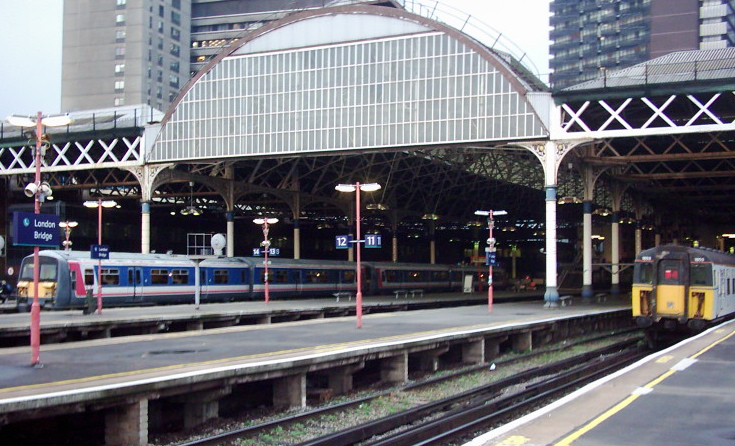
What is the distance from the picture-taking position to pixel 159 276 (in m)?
40.1

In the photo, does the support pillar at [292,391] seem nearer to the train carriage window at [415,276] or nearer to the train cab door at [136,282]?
the train cab door at [136,282]

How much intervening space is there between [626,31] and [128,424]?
148938 millimetres

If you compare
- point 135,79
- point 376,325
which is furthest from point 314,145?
point 135,79

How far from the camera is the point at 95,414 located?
15984mm

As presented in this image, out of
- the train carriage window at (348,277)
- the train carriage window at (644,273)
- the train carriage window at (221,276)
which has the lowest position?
the train carriage window at (348,277)

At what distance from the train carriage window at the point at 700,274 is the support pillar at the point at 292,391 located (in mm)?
16544

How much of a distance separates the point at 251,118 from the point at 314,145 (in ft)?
15.0

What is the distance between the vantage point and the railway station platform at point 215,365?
517 inches

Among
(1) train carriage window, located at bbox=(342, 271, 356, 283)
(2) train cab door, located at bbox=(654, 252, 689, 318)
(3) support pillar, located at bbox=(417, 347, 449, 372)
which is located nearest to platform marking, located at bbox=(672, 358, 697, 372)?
(3) support pillar, located at bbox=(417, 347, 449, 372)

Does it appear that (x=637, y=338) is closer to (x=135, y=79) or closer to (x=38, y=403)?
(x=38, y=403)

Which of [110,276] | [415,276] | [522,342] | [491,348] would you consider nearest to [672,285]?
[522,342]

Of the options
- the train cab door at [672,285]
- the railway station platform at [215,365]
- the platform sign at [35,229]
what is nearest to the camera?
the railway station platform at [215,365]

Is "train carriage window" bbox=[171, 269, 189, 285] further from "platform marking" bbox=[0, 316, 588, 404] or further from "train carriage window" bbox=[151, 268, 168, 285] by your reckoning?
"platform marking" bbox=[0, 316, 588, 404]

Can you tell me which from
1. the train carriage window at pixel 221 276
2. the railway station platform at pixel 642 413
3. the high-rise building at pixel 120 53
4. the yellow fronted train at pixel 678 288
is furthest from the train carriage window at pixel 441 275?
the high-rise building at pixel 120 53
